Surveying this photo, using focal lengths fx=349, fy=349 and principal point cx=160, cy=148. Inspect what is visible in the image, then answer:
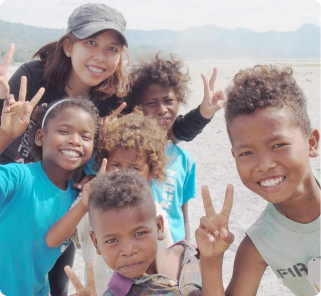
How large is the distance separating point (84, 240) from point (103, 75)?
1151mm

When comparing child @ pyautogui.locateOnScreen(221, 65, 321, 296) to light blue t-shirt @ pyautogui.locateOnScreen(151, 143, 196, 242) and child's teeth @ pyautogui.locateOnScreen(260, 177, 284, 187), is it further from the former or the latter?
light blue t-shirt @ pyautogui.locateOnScreen(151, 143, 196, 242)

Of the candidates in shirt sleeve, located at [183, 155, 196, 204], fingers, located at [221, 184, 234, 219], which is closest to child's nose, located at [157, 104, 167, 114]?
shirt sleeve, located at [183, 155, 196, 204]

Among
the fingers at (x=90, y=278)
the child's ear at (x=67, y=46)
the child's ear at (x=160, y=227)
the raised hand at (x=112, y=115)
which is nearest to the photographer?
the fingers at (x=90, y=278)

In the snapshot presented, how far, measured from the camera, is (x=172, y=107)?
2727 mm

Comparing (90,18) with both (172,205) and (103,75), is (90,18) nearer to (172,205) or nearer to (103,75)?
(103,75)

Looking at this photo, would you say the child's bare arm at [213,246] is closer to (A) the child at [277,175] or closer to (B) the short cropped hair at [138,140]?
(A) the child at [277,175]

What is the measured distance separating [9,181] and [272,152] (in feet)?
4.34

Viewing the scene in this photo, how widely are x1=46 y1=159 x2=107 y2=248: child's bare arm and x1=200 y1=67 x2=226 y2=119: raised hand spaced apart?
47.8 inches

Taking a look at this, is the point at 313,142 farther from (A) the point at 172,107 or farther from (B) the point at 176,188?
(A) the point at 172,107

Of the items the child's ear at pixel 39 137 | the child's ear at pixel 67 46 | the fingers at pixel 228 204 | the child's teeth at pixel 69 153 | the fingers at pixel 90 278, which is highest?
the child's ear at pixel 67 46

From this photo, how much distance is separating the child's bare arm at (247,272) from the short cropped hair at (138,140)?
2.44ft

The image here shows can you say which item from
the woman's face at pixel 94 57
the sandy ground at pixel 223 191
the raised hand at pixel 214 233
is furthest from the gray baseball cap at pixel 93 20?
the sandy ground at pixel 223 191

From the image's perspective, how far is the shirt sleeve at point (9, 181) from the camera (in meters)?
1.79

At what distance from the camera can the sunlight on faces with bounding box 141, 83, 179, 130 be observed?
2.66 metres
